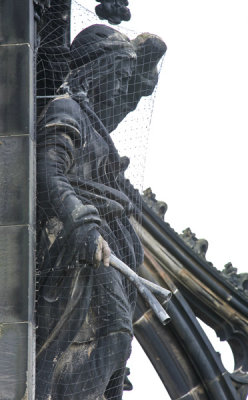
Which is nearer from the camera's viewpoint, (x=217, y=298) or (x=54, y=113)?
(x=54, y=113)

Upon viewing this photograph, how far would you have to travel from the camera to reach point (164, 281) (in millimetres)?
16094

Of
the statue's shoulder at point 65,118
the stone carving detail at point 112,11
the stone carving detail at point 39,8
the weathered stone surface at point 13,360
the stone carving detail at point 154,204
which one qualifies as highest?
the stone carving detail at point 112,11

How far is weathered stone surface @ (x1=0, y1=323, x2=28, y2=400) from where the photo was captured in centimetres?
1259

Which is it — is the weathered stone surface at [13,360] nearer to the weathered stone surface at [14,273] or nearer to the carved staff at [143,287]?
the weathered stone surface at [14,273]

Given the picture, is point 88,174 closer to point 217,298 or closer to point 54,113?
point 54,113

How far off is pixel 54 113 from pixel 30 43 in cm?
56

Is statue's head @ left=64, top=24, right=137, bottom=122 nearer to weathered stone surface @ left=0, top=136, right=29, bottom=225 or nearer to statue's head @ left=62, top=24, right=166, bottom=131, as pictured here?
statue's head @ left=62, top=24, right=166, bottom=131

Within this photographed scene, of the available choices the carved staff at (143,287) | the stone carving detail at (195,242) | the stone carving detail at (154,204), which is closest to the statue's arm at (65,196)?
the carved staff at (143,287)

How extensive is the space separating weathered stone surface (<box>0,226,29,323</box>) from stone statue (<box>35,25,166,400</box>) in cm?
42

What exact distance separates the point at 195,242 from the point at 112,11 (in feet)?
8.05

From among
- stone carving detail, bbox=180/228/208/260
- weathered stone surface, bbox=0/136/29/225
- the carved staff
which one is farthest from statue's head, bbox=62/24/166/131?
stone carving detail, bbox=180/228/208/260

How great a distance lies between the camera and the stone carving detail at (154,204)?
53.2 feet

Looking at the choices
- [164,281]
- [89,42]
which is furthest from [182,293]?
[89,42]

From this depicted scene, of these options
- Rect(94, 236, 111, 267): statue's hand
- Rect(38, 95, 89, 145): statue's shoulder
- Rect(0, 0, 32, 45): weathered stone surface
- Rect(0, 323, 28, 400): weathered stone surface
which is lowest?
Rect(0, 323, 28, 400): weathered stone surface
